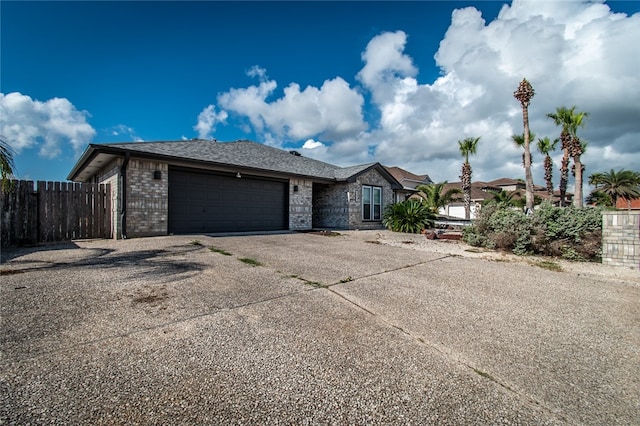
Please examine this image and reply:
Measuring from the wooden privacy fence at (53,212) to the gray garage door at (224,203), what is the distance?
6.99 ft

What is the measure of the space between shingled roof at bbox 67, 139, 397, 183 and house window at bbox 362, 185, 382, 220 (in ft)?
4.20

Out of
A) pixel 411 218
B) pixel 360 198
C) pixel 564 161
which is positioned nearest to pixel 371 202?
pixel 360 198

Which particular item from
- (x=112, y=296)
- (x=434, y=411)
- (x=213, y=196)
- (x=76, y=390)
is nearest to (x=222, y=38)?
(x=213, y=196)

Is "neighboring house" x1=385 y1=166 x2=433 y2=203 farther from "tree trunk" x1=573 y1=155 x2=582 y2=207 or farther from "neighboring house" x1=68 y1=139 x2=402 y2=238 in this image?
"neighboring house" x1=68 y1=139 x2=402 y2=238

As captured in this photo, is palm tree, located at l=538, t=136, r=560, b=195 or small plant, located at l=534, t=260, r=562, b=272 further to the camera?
palm tree, located at l=538, t=136, r=560, b=195

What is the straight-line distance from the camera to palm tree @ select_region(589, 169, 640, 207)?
87.1ft

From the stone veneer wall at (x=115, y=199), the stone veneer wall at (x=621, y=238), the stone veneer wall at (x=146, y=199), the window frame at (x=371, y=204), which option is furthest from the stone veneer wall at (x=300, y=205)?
the stone veneer wall at (x=621, y=238)

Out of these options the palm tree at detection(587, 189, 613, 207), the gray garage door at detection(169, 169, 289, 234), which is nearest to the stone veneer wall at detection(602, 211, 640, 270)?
the gray garage door at detection(169, 169, 289, 234)

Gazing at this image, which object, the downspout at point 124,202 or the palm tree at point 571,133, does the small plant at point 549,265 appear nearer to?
the downspout at point 124,202

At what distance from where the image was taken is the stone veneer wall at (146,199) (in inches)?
360

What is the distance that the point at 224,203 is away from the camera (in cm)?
1154

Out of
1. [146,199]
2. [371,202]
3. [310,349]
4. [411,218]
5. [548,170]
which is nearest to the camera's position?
[310,349]

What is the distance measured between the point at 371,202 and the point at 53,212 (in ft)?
46.3

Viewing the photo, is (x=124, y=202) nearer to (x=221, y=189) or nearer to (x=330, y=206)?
(x=221, y=189)
